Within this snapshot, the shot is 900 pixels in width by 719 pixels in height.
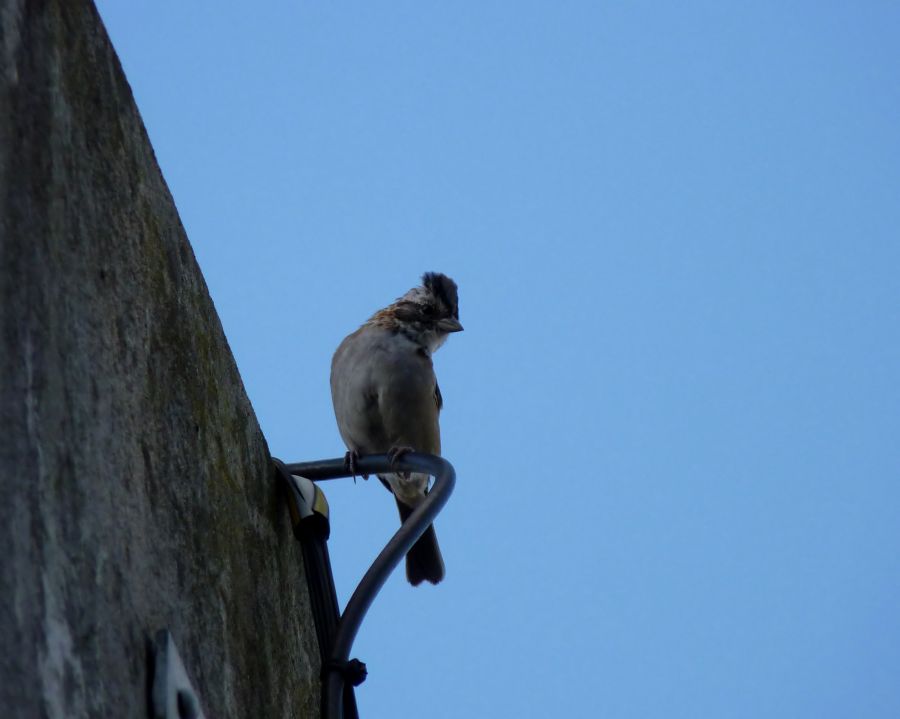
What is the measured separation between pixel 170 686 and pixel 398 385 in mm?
4741

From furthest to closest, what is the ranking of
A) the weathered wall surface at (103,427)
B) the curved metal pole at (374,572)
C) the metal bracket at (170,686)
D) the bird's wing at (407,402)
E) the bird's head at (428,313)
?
→ the bird's head at (428,313) → the bird's wing at (407,402) → the curved metal pole at (374,572) → the metal bracket at (170,686) → the weathered wall surface at (103,427)

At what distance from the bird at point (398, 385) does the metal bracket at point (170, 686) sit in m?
4.40

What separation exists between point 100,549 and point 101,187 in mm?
685

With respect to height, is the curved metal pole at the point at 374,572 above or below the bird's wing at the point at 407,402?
below

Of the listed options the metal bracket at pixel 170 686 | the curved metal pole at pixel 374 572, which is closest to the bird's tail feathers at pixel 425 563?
the curved metal pole at pixel 374 572

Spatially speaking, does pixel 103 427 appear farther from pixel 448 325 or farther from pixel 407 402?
pixel 448 325

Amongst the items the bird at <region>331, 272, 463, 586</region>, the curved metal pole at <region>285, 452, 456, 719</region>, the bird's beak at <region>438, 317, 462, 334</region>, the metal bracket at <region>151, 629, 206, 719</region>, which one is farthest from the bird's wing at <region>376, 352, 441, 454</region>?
the metal bracket at <region>151, 629, 206, 719</region>

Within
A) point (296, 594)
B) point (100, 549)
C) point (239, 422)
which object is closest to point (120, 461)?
point (100, 549)

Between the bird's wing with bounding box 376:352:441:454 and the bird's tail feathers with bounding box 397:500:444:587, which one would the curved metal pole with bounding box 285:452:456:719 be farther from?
the bird's tail feathers with bounding box 397:500:444:587

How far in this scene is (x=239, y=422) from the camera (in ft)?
10.9

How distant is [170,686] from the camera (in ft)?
7.34

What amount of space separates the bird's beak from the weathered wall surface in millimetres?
4273

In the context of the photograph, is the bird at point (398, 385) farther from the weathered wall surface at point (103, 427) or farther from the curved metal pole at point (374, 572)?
the weathered wall surface at point (103, 427)

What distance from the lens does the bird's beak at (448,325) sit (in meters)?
7.49
